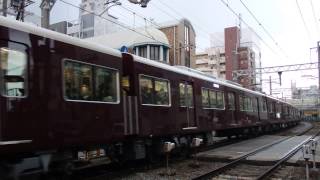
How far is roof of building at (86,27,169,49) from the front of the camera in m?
39.5

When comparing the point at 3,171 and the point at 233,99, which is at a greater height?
the point at 233,99

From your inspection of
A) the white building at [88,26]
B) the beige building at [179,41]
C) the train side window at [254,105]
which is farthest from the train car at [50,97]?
the beige building at [179,41]

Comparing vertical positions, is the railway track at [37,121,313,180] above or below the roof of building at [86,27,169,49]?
below

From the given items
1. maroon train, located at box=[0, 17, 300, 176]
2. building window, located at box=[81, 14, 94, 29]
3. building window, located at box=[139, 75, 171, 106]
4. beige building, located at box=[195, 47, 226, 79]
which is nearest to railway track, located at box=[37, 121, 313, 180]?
maroon train, located at box=[0, 17, 300, 176]

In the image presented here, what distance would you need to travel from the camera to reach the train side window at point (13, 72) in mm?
7352

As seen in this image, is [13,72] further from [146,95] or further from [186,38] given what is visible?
[186,38]

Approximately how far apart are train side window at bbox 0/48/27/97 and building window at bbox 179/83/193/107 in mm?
7244

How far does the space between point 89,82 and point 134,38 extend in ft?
101

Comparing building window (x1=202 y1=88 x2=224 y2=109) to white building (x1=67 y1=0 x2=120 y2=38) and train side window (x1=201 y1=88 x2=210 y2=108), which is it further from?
white building (x1=67 y1=0 x2=120 y2=38)

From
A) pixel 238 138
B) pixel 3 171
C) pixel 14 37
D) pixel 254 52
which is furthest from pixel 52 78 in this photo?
pixel 254 52

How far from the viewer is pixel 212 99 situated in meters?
17.2

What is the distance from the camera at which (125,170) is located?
11.7 metres

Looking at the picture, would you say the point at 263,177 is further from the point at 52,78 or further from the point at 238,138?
the point at 238,138

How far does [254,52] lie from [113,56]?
8697 centimetres
